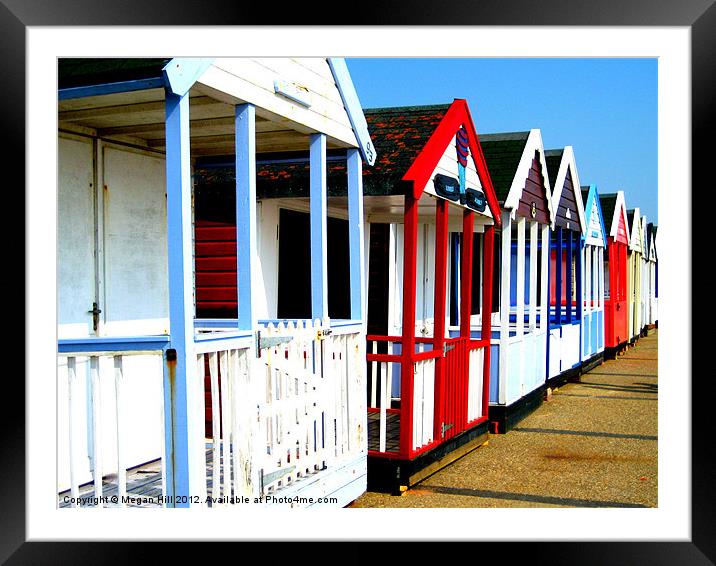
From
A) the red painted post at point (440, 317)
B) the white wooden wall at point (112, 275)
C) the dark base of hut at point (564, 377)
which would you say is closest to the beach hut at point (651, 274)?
the dark base of hut at point (564, 377)

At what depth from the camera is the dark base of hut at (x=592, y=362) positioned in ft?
51.4

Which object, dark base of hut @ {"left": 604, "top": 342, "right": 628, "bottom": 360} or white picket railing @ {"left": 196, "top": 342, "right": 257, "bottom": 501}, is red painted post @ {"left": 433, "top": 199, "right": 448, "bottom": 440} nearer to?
white picket railing @ {"left": 196, "top": 342, "right": 257, "bottom": 501}

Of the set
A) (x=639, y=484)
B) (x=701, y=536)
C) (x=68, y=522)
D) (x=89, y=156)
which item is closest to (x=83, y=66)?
(x=89, y=156)

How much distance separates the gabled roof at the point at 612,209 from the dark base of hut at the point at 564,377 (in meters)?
5.14

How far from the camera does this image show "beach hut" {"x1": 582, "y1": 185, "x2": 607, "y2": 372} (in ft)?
52.4

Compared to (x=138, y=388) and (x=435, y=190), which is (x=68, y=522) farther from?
(x=435, y=190)

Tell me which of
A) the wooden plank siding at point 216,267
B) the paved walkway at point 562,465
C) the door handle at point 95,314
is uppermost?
the wooden plank siding at point 216,267

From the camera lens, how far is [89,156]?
584 cm

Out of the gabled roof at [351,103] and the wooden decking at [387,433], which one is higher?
the gabled roof at [351,103]

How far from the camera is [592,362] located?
16.6 metres

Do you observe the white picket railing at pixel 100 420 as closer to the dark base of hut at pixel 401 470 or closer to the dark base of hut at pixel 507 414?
the dark base of hut at pixel 401 470

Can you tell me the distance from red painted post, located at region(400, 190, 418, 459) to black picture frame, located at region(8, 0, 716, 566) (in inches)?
93.2
